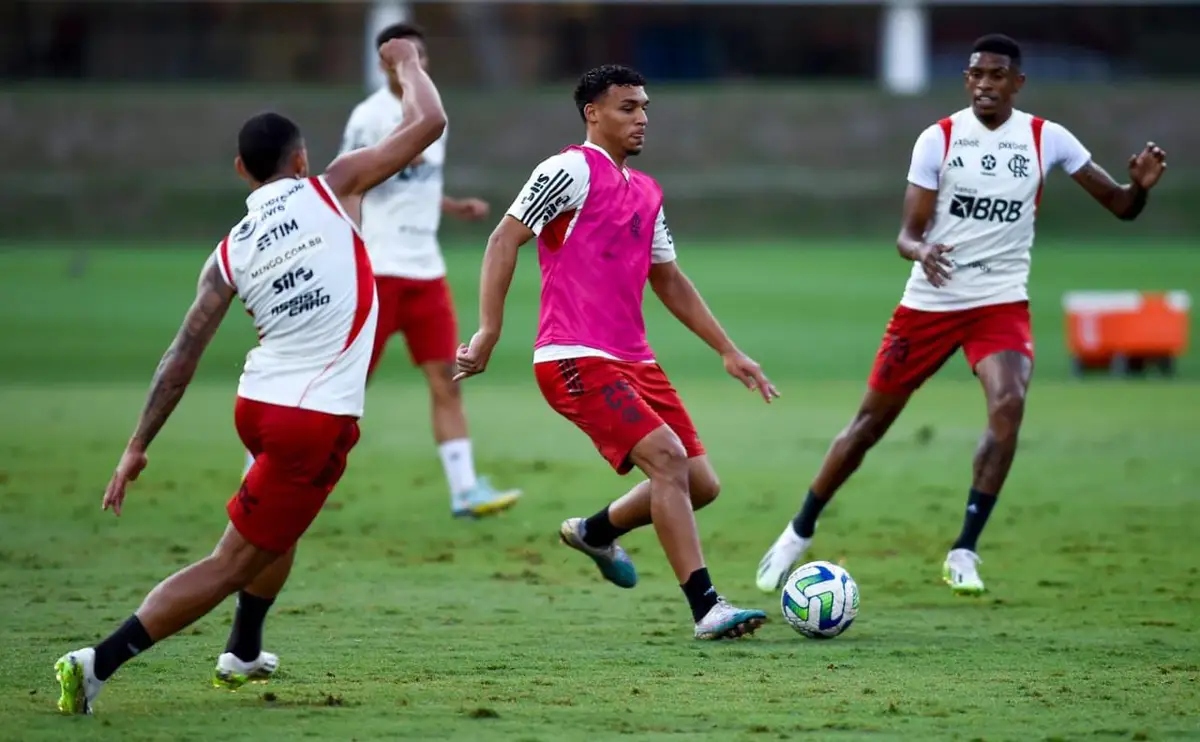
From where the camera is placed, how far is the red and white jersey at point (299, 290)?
262 inches

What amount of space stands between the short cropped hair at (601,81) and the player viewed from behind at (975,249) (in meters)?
2.05

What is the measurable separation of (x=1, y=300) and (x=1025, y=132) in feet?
73.1

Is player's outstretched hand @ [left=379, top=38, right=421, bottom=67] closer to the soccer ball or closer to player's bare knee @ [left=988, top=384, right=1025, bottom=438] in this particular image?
the soccer ball

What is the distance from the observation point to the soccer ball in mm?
8258

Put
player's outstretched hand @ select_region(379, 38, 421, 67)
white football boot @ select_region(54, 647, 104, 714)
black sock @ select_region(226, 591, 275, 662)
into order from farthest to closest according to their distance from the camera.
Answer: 1. player's outstretched hand @ select_region(379, 38, 421, 67)
2. black sock @ select_region(226, 591, 275, 662)
3. white football boot @ select_region(54, 647, 104, 714)

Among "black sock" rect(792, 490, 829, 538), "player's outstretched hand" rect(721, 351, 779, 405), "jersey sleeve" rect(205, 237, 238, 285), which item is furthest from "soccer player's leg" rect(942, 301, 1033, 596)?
"jersey sleeve" rect(205, 237, 238, 285)

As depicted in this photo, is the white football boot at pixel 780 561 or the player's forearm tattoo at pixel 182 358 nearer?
the player's forearm tattoo at pixel 182 358

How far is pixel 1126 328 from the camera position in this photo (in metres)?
21.9

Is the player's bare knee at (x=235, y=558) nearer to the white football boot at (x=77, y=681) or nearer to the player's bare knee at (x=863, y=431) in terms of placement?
the white football boot at (x=77, y=681)

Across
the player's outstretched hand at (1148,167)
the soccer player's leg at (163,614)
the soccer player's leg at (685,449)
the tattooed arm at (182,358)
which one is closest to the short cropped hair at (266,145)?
the tattooed arm at (182,358)

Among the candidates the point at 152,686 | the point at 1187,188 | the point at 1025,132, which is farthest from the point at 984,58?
the point at 1187,188

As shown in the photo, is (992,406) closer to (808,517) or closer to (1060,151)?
(808,517)

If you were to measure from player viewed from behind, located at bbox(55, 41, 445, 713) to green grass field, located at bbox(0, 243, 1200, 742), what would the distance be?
411 millimetres

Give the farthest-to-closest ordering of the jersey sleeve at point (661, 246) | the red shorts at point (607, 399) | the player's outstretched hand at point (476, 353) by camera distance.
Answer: the jersey sleeve at point (661, 246), the red shorts at point (607, 399), the player's outstretched hand at point (476, 353)
